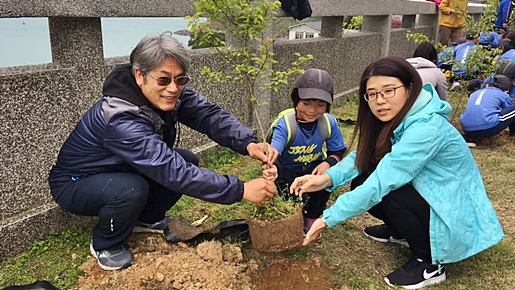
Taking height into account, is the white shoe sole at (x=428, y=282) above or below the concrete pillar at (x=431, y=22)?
below

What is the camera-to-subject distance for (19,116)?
2.81 m

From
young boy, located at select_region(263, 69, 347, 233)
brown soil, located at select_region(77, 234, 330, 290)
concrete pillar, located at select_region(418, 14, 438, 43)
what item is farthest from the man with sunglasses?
concrete pillar, located at select_region(418, 14, 438, 43)

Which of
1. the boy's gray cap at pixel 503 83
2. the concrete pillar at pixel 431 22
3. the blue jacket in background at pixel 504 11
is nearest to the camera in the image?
the boy's gray cap at pixel 503 83

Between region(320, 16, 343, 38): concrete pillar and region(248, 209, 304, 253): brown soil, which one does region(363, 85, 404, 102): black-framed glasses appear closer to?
region(248, 209, 304, 253): brown soil

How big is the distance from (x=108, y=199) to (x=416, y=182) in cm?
176

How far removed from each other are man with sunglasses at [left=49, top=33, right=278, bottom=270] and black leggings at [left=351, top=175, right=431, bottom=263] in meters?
0.72

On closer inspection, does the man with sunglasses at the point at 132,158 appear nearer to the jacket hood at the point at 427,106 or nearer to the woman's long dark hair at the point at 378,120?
the woman's long dark hair at the point at 378,120

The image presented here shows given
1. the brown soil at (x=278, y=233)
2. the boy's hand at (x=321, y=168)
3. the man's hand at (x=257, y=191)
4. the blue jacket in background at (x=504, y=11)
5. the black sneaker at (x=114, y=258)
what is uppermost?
the blue jacket in background at (x=504, y=11)

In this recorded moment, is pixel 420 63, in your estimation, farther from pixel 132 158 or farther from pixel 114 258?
pixel 114 258

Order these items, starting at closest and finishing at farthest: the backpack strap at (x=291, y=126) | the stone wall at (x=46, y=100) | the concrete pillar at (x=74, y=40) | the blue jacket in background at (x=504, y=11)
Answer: the stone wall at (x=46, y=100) < the concrete pillar at (x=74, y=40) < the backpack strap at (x=291, y=126) < the blue jacket in background at (x=504, y=11)

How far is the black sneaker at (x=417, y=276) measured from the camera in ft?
9.19

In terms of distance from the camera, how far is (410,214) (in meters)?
2.70

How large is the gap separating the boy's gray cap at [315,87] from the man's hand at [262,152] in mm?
495

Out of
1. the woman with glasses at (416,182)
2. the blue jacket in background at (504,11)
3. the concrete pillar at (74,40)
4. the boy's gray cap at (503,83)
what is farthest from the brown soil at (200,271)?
the blue jacket in background at (504,11)
